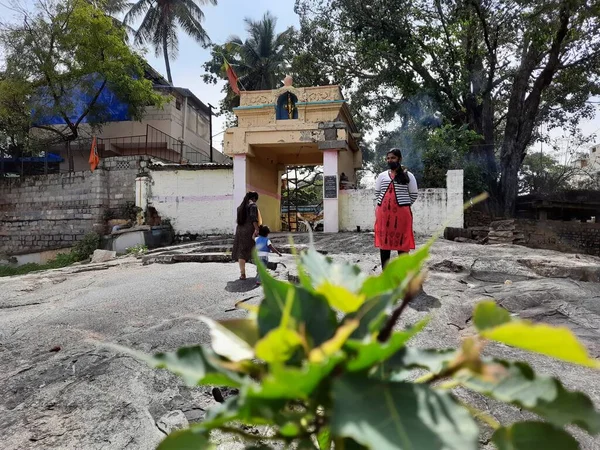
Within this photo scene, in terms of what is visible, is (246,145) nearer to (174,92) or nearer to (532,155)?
(174,92)

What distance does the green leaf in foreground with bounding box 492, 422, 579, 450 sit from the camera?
0.50 metres

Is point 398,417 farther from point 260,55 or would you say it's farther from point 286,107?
point 260,55

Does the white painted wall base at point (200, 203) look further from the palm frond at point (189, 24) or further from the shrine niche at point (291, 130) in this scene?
the palm frond at point (189, 24)

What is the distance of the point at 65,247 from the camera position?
13.4 metres

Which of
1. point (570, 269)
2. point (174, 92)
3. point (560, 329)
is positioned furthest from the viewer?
point (174, 92)

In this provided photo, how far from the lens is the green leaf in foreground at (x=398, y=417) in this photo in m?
0.44

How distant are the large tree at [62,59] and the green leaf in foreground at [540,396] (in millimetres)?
15065

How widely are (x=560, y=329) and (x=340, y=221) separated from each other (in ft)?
37.5

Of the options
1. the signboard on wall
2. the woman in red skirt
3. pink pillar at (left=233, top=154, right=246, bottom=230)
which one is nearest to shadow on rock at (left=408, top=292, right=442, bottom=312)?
the woman in red skirt

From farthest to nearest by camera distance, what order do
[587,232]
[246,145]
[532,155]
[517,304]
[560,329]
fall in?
[532,155]
[587,232]
[246,145]
[517,304]
[560,329]

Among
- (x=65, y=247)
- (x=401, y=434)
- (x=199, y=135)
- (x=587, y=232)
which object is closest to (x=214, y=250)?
(x=65, y=247)

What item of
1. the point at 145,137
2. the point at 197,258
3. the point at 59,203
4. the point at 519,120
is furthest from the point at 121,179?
the point at 519,120

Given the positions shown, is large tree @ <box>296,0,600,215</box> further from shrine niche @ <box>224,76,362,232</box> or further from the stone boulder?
the stone boulder

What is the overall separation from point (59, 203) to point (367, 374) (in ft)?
51.0
